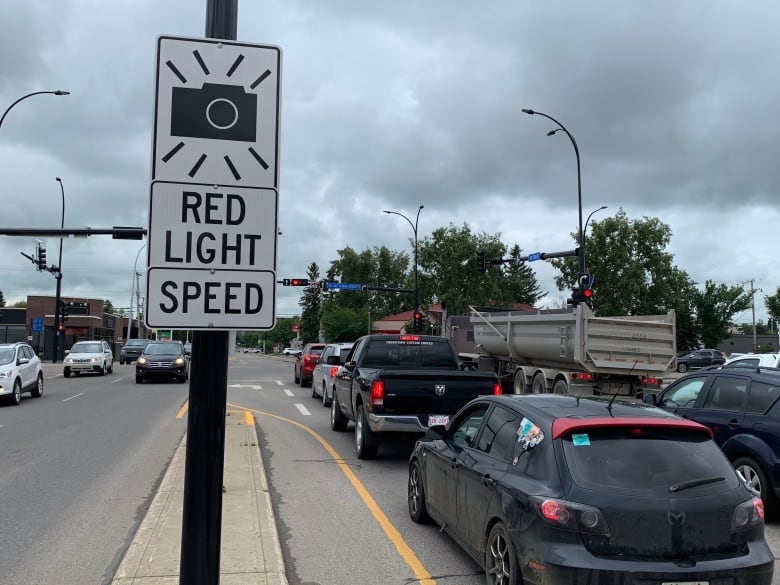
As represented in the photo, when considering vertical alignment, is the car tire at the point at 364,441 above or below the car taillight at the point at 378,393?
below

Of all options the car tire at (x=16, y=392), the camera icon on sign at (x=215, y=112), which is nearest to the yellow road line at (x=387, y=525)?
the camera icon on sign at (x=215, y=112)

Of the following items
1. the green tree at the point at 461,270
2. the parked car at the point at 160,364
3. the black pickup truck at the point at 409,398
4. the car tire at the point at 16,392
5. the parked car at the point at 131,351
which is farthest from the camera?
the green tree at the point at 461,270

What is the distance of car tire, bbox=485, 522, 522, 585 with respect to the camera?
457cm

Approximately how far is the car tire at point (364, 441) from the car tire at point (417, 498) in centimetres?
319

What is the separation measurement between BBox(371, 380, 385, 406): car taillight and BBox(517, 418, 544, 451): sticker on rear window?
16.9ft

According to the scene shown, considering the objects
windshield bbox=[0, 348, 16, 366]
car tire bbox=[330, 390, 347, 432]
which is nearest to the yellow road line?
car tire bbox=[330, 390, 347, 432]

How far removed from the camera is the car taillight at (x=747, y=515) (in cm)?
437

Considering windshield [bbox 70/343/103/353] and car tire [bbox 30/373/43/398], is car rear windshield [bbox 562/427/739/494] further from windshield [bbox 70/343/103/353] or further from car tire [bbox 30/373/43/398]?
windshield [bbox 70/343/103/353]

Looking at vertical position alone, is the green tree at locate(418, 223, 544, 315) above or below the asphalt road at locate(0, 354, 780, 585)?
above

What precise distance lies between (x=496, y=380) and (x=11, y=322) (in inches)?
3091

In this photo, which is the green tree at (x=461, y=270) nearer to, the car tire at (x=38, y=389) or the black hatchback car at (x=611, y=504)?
the car tire at (x=38, y=389)

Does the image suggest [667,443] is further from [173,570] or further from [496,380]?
[496,380]

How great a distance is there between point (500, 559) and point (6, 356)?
18.4 m

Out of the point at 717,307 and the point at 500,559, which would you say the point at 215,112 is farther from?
the point at 717,307
